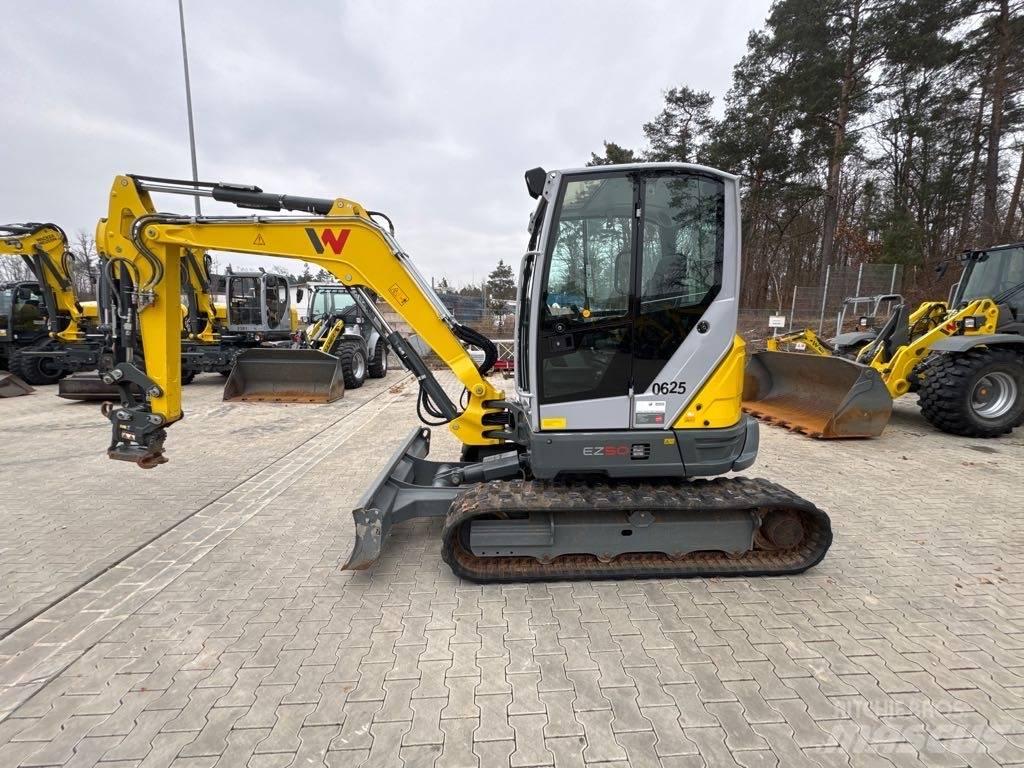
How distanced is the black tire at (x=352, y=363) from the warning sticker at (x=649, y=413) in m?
8.84

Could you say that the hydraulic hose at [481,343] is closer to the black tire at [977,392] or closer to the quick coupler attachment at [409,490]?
the quick coupler attachment at [409,490]

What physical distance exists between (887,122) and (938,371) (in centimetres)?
1704

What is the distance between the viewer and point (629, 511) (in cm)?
317

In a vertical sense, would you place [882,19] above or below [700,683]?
above

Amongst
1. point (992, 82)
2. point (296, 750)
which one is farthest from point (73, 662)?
point (992, 82)

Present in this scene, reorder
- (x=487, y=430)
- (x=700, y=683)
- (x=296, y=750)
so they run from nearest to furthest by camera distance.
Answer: (x=296, y=750), (x=700, y=683), (x=487, y=430)

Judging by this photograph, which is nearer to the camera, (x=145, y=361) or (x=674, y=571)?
(x=674, y=571)

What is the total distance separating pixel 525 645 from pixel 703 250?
8.67 ft

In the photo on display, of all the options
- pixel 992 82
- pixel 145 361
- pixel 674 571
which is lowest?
pixel 674 571

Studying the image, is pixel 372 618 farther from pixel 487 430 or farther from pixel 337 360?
pixel 337 360

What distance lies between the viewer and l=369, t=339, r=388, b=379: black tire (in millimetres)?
12906

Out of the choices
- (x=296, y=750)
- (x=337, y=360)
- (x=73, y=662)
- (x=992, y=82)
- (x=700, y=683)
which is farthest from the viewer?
(x=992, y=82)

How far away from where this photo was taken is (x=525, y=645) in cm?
259

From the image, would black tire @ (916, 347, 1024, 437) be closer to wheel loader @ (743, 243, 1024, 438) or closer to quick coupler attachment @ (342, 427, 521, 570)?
wheel loader @ (743, 243, 1024, 438)
